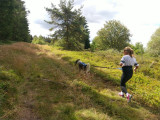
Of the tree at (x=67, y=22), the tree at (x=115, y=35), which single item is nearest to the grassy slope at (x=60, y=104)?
the tree at (x=67, y=22)

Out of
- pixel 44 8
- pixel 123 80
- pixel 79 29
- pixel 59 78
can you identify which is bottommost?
pixel 59 78

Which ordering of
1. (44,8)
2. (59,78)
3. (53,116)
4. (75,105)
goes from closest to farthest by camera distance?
1. (53,116)
2. (75,105)
3. (59,78)
4. (44,8)

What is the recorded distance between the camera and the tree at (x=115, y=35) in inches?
1384

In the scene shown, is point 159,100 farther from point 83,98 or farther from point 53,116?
point 53,116

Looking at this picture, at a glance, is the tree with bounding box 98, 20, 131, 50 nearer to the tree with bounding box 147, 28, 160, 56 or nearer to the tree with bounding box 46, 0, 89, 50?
the tree with bounding box 147, 28, 160, 56

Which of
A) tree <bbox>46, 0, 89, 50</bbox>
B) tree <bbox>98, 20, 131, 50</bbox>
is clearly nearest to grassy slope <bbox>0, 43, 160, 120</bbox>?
tree <bbox>46, 0, 89, 50</bbox>

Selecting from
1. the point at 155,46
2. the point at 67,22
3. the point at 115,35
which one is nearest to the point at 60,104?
the point at 67,22

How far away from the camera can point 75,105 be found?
3418 mm

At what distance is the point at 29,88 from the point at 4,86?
0.95m

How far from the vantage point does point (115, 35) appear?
117 feet

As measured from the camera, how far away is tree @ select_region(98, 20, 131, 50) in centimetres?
3516

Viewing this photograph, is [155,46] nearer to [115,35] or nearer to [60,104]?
[115,35]

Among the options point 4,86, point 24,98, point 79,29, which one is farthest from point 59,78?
point 79,29

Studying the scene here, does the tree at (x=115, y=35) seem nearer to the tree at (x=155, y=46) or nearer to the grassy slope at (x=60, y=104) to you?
the tree at (x=155, y=46)
